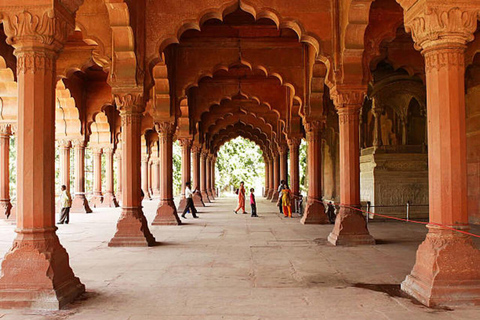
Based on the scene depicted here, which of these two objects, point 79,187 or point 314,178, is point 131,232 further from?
point 79,187

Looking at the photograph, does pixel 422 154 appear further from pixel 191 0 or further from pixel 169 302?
pixel 169 302

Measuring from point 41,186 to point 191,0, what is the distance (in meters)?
5.80

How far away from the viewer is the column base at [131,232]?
370 inches

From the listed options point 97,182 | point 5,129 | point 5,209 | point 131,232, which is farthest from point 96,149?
point 131,232

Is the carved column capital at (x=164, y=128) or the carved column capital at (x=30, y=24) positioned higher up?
the carved column capital at (x=30, y=24)

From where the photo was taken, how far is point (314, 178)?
527 inches

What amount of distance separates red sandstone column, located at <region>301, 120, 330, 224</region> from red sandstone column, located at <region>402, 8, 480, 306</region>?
A: 8.02 metres

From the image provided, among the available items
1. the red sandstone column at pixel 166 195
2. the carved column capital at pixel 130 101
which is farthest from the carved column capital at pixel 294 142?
the carved column capital at pixel 130 101

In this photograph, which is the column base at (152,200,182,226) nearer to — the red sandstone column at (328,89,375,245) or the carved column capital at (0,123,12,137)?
the red sandstone column at (328,89,375,245)

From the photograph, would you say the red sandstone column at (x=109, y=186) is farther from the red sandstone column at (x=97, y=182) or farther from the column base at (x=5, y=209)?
the column base at (x=5, y=209)

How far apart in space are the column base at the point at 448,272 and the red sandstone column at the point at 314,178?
8.07 metres

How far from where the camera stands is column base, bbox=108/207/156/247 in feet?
30.8

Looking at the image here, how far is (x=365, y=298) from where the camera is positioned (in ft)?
17.3

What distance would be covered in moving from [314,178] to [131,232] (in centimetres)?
610
